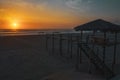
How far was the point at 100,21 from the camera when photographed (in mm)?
13375

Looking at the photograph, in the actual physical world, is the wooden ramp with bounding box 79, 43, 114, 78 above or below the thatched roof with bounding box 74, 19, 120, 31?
below

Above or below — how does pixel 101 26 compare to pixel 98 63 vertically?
above

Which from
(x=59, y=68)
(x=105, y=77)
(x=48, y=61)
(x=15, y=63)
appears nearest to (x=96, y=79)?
(x=105, y=77)

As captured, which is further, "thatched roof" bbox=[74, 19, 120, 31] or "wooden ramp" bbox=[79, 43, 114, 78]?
"thatched roof" bbox=[74, 19, 120, 31]

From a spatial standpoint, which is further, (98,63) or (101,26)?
(98,63)

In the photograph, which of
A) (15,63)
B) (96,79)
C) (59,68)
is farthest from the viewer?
(15,63)

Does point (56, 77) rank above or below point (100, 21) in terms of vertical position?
below

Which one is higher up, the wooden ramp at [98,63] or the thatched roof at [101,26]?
the thatched roof at [101,26]

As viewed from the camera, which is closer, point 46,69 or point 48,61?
point 46,69

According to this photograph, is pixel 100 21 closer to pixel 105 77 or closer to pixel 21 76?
pixel 105 77

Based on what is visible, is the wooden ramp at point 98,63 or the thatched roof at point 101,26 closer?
the wooden ramp at point 98,63

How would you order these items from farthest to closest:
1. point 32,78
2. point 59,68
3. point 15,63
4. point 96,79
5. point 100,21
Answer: point 15,63
point 59,68
point 100,21
point 32,78
point 96,79

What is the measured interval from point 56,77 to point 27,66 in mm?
4792

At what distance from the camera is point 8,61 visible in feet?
54.0
